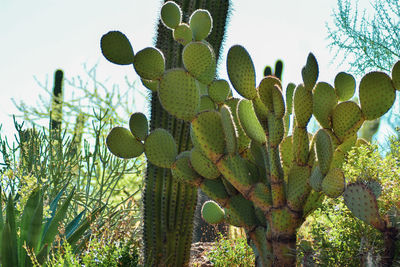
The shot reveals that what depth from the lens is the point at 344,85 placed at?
327 centimetres

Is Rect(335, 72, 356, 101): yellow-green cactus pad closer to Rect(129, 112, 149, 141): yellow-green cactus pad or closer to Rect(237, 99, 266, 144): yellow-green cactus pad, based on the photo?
Rect(237, 99, 266, 144): yellow-green cactus pad

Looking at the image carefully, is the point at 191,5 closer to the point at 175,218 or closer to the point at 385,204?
the point at 175,218

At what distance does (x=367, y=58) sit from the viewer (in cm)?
754

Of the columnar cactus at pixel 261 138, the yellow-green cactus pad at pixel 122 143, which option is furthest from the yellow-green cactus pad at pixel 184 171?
the yellow-green cactus pad at pixel 122 143

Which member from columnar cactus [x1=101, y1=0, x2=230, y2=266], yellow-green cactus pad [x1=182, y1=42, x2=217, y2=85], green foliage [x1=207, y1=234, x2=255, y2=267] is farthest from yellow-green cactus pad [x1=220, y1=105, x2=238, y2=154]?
green foliage [x1=207, y1=234, x2=255, y2=267]

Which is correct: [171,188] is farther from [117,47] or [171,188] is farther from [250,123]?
[117,47]

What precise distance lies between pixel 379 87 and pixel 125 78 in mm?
6390

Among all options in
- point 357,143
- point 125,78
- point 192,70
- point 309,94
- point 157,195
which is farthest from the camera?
point 125,78

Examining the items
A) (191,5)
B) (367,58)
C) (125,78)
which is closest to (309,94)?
(191,5)

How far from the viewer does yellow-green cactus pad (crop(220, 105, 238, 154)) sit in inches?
117

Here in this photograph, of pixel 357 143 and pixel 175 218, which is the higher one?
pixel 357 143

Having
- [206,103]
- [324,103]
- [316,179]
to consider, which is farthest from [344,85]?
[206,103]

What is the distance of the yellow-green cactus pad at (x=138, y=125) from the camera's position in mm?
3426

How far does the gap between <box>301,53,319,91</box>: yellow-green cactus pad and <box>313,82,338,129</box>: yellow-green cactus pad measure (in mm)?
228
